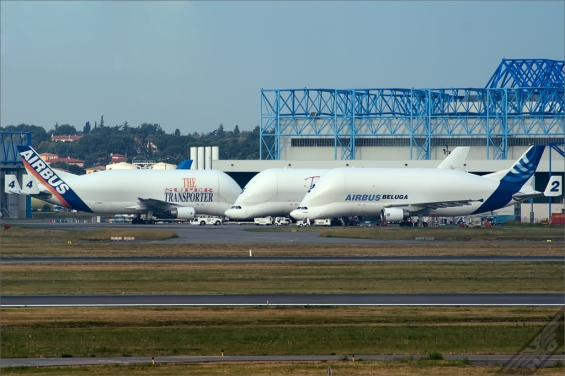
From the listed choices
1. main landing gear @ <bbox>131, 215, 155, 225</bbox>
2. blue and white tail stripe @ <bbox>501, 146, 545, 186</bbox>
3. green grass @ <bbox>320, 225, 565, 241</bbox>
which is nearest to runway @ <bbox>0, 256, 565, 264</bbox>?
green grass @ <bbox>320, 225, 565, 241</bbox>

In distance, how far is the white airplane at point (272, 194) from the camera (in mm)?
87375

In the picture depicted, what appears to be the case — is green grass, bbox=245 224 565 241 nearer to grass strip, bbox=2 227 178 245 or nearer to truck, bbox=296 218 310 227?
grass strip, bbox=2 227 178 245

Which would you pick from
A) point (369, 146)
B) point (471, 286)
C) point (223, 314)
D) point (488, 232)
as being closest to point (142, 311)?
point (223, 314)

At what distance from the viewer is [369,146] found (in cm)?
12500

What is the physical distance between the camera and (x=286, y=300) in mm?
31062

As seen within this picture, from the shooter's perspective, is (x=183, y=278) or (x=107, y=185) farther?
(x=107, y=185)

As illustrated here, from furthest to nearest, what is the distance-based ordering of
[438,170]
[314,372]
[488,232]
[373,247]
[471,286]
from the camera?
[438,170]
[488,232]
[373,247]
[471,286]
[314,372]

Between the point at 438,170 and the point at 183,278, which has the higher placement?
the point at 438,170

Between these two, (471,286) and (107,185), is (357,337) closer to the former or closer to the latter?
(471,286)

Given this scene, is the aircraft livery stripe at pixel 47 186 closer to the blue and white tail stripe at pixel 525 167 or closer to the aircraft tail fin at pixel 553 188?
the blue and white tail stripe at pixel 525 167

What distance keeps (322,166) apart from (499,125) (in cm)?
2596

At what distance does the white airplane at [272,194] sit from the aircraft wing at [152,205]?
5953 mm

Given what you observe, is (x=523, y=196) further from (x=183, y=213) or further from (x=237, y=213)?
(x=183, y=213)

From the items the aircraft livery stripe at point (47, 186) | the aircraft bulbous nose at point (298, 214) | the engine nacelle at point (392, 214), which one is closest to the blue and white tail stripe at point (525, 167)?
the engine nacelle at point (392, 214)
